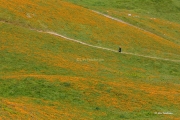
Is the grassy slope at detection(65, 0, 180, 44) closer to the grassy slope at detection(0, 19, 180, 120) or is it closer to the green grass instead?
the green grass

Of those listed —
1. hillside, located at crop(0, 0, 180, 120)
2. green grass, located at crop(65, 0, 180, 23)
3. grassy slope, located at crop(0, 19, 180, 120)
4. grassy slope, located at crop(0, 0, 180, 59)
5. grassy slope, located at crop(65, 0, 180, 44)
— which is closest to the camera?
grassy slope, located at crop(0, 19, 180, 120)

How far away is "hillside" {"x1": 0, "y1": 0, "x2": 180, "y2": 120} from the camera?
38.0 meters

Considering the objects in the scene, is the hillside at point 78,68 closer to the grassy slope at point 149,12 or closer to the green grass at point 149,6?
the grassy slope at point 149,12

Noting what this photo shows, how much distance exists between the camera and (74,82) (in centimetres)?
4319

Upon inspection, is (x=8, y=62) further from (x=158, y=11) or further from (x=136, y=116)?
(x=158, y=11)

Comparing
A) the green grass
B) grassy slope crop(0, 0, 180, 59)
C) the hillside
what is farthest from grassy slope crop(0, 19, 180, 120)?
the green grass

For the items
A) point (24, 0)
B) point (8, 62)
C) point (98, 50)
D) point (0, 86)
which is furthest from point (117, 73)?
point (24, 0)

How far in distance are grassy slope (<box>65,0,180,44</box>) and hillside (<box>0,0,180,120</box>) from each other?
24.9ft

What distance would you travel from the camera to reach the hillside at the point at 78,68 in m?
38.0

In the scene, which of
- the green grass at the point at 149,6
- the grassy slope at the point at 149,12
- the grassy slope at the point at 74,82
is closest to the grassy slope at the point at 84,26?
the grassy slope at the point at 74,82

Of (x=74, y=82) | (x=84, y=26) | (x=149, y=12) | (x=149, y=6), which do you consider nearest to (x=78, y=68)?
(x=74, y=82)

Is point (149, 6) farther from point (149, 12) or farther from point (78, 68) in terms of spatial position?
point (78, 68)

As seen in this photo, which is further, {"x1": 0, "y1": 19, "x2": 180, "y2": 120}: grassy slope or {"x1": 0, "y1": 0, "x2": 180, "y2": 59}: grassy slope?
{"x1": 0, "y1": 0, "x2": 180, "y2": 59}: grassy slope

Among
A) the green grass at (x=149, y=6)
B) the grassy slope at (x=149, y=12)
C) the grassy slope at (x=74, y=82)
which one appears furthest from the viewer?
the green grass at (x=149, y=6)
